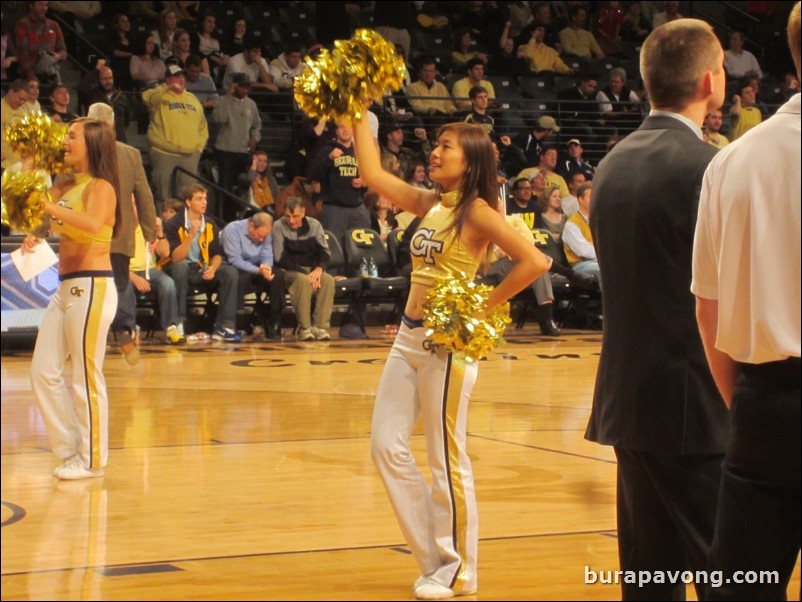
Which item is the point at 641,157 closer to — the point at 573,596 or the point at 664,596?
the point at 664,596

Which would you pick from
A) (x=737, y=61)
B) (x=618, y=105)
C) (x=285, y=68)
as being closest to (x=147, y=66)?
(x=285, y=68)

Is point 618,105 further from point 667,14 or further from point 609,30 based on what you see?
point 667,14

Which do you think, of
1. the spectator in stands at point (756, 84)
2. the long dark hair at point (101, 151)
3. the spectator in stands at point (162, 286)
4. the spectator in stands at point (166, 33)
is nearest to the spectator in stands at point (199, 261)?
the spectator in stands at point (162, 286)

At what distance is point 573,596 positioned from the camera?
4.43 m

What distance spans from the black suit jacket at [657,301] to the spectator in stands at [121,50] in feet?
44.1

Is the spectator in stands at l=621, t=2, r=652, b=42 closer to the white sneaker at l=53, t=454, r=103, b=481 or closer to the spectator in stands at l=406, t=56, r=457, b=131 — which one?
the spectator in stands at l=406, t=56, r=457, b=131

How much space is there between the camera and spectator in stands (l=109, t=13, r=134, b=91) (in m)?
16.0

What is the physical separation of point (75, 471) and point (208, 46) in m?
11.3

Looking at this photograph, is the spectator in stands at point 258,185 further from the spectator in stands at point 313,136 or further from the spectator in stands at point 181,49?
the spectator in stands at point 181,49


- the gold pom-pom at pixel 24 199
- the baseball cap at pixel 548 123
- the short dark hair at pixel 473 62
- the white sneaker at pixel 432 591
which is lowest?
the white sneaker at pixel 432 591

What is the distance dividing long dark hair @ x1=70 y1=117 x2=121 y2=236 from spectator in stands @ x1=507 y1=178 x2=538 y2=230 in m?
9.05

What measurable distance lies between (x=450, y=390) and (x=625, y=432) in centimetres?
135

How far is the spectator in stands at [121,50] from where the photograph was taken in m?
16.0

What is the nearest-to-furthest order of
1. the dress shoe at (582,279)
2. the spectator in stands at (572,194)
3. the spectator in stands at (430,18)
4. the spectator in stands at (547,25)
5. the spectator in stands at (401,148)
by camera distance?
the dress shoe at (582,279)
the spectator in stands at (401,148)
the spectator in stands at (572,194)
the spectator in stands at (430,18)
the spectator in stands at (547,25)
